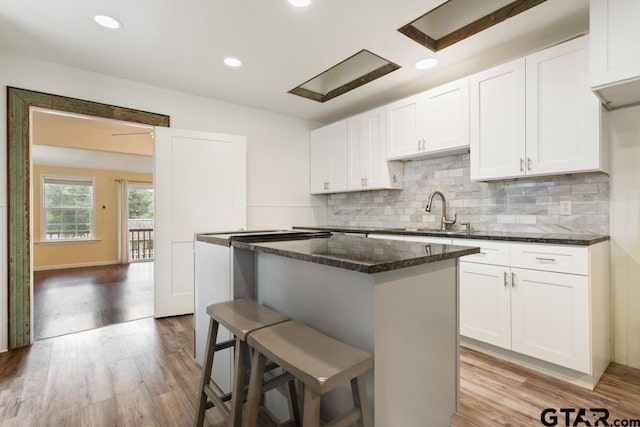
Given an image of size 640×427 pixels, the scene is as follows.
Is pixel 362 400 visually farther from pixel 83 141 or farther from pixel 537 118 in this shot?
pixel 83 141

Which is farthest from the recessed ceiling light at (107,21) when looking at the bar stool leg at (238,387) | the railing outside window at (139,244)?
the railing outside window at (139,244)

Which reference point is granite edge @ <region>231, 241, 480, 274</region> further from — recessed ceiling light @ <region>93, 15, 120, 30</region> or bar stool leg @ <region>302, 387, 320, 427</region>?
recessed ceiling light @ <region>93, 15, 120, 30</region>

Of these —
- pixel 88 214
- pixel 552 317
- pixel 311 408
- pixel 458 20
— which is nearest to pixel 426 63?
pixel 458 20

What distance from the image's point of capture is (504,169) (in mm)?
2439

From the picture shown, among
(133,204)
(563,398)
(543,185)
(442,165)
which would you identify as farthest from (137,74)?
(133,204)

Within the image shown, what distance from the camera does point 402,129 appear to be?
10.6 feet

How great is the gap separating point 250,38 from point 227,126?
1.56 metres

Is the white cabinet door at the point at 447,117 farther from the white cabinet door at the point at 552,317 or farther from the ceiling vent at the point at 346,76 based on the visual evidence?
the white cabinet door at the point at 552,317

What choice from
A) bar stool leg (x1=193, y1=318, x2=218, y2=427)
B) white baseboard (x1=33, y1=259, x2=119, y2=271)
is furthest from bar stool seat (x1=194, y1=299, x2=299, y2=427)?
white baseboard (x1=33, y1=259, x2=119, y2=271)

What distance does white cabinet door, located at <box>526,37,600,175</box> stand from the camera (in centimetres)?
203

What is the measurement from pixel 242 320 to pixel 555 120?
246 cm

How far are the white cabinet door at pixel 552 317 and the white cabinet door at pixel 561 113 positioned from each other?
2.58ft

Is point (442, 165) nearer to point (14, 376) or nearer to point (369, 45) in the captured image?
point (369, 45)

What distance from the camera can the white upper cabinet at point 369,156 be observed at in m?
3.49
